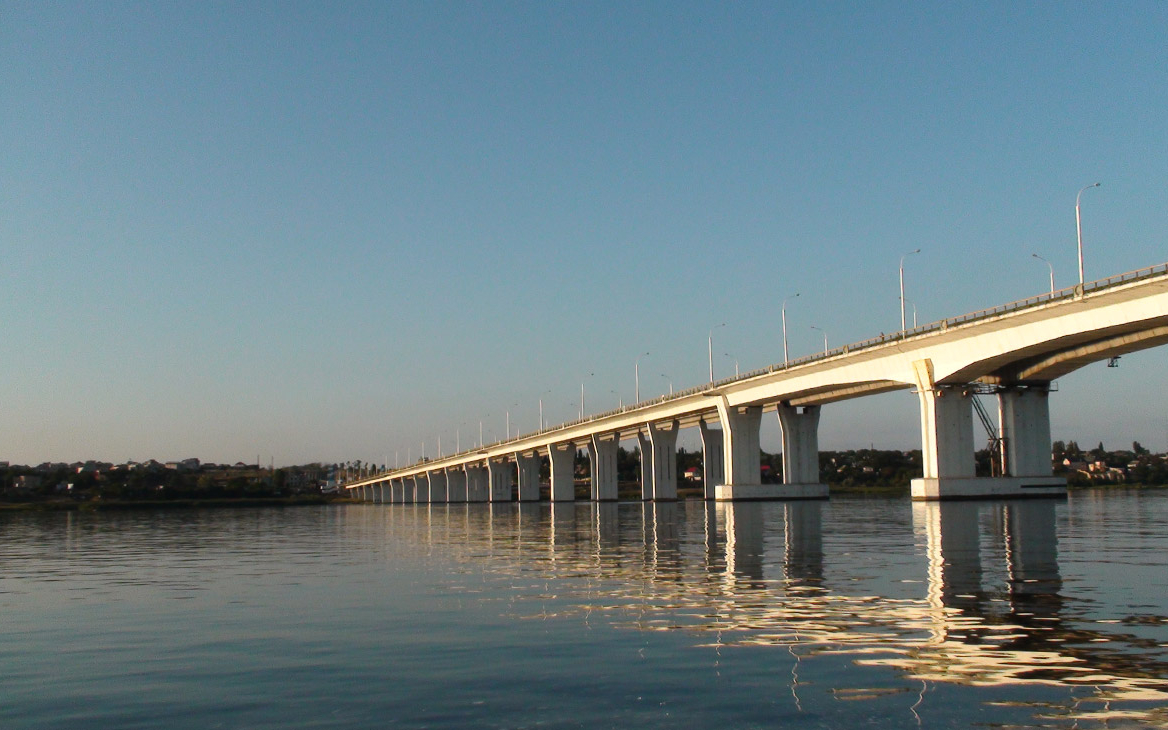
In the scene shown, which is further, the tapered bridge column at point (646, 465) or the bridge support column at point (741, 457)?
the tapered bridge column at point (646, 465)

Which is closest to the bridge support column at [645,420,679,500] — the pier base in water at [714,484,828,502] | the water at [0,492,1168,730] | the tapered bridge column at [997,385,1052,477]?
the pier base in water at [714,484,828,502]

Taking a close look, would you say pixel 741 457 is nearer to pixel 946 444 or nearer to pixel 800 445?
pixel 800 445

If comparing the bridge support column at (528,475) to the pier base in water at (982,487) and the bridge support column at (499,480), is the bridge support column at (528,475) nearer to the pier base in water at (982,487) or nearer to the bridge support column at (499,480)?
the bridge support column at (499,480)

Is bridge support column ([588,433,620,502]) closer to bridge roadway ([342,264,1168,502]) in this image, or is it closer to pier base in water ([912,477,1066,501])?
bridge roadway ([342,264,1168,502])

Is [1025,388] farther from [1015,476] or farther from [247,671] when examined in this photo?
[247,671]

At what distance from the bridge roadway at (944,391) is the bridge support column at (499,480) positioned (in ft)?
192

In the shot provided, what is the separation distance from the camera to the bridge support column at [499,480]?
189625mm

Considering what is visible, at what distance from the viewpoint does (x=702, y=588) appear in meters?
20.5

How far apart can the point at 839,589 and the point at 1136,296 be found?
49049 millimetres

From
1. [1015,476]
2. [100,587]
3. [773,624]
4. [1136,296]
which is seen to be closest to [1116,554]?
[773,624]

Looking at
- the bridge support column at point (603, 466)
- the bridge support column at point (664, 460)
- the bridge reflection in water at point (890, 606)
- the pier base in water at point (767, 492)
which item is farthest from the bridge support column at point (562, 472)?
the bridge reflection in water at point (890, 606)

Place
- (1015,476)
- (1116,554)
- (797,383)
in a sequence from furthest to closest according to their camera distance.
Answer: (797,383) → (1015,476) → (1116,554)

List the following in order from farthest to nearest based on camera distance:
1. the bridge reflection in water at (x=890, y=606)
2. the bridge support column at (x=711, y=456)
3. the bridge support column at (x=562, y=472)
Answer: the bridge support column at (x=562, y=472) → the bridge support column at (x=711, y=456) → the bridge reflection in water at (x=890, y=606)

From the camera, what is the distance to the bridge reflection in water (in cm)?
1080
